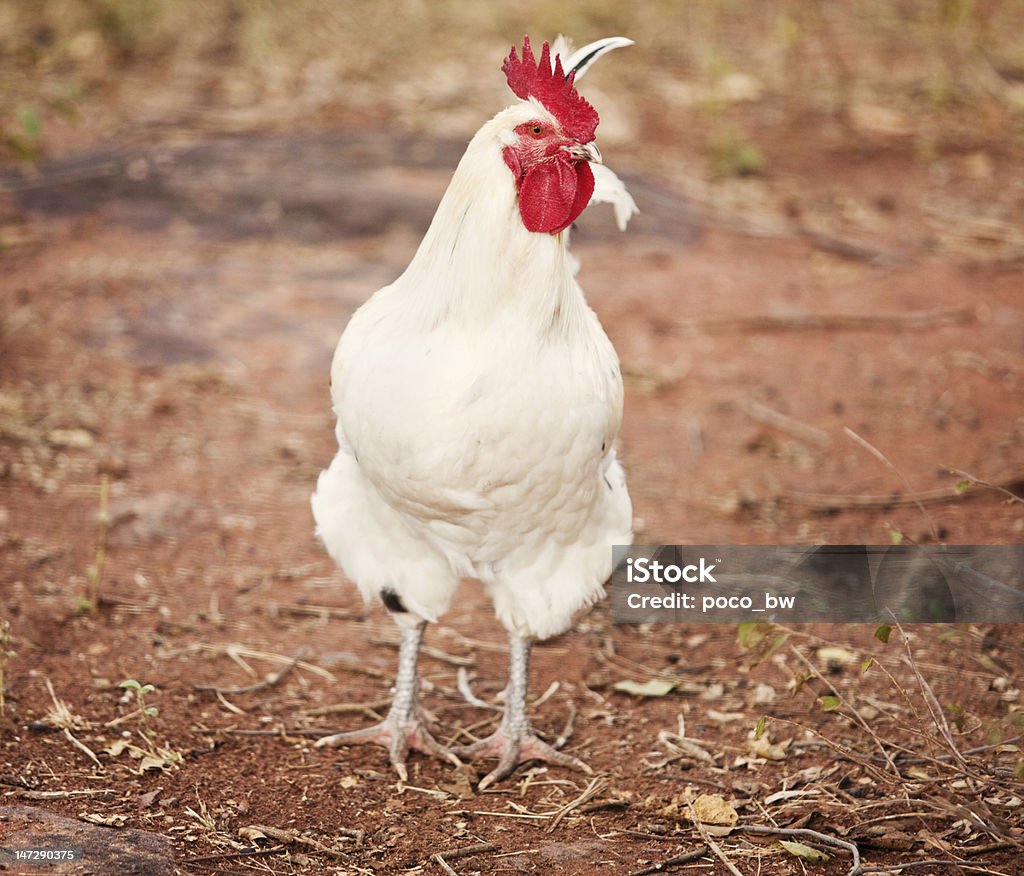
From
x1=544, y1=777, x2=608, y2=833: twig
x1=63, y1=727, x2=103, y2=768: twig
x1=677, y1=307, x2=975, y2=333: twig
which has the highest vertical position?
x1=677, y1=307, x2=975, y2=333: twig

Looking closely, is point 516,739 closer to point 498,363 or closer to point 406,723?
point 406,723

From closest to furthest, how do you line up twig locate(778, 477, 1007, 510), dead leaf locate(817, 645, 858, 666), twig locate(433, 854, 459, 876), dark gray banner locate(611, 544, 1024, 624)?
twig locate(433, 854, 459, 876) < dead leaf locate(817, 645, 858, 666) < dark gray banner locate(611, 544, 1024, 624) < twig locate(778, 477, 1007, 510)

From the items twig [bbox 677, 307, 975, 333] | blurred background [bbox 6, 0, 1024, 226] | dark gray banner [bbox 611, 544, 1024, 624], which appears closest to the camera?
dark gray banner [bbox 611, 544, 1024, 624]

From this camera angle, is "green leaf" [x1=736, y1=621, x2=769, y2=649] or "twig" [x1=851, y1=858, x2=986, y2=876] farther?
"green leaf" [x1=736, y1=621, x2=769, y2=649]

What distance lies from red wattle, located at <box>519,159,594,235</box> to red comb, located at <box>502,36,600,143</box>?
0.35ft

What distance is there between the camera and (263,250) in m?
8.23

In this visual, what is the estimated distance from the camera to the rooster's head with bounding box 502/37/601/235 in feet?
11.0

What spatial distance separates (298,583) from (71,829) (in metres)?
2.05

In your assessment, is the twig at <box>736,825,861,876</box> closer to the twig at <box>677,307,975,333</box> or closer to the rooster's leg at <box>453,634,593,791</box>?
the rooster's leg at <box>453,634,593,791</box>

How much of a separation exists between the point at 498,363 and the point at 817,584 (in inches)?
93.7

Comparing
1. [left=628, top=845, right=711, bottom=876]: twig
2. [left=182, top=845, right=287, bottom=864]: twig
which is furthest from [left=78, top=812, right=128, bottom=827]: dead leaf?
[left=628, top=845, right=711, bottom=876]: twig

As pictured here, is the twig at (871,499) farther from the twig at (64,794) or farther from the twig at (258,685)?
the twig at (64,794)

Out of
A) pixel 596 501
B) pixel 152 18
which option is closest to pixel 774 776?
pixel 596 501

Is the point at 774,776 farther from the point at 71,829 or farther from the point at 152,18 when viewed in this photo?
the point at 152,18
